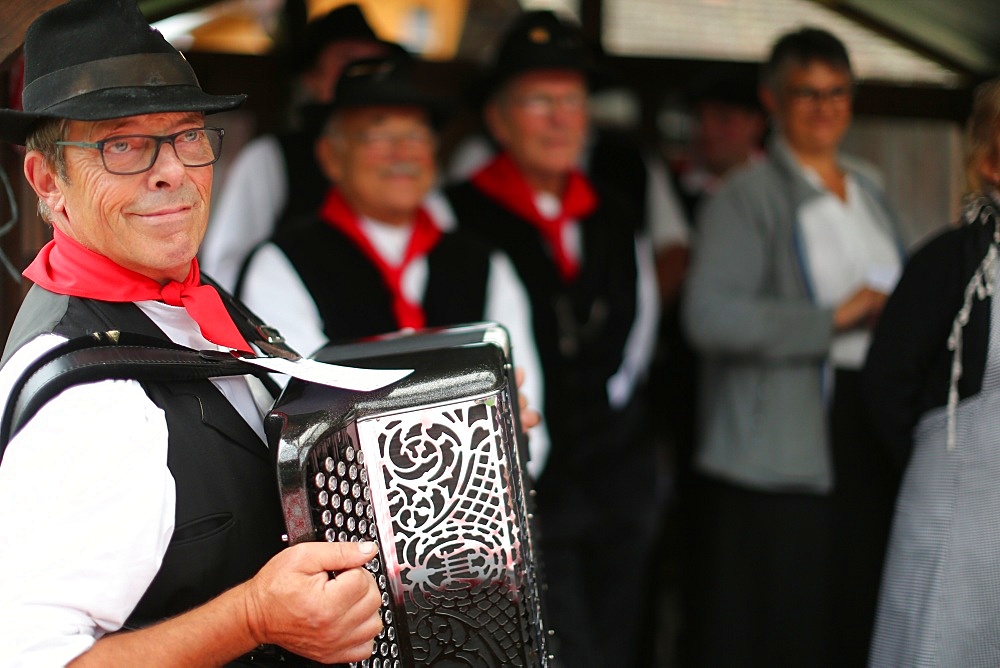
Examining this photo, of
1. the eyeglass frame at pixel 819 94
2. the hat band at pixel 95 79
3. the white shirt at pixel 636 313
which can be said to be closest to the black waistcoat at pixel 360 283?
the white shirt at pixel 636 313

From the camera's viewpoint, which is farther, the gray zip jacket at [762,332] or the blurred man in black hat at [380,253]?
the gray zip jacket at [762,332]

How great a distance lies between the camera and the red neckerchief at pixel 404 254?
9.48ft

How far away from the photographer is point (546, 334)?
10.7 ft

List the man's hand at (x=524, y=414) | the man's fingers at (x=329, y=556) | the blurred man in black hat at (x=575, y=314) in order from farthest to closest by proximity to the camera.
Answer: the blurred man in black hat at (x=575, y=314), the man's hand at (x=524, y=414), the man's fingers at (x=329, y=556)

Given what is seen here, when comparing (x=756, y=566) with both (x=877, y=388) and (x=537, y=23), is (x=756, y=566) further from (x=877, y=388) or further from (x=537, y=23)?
(x=537, y=23)

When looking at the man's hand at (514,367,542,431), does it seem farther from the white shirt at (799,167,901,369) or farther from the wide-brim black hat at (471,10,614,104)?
the wide-brim black hat at (471,10,614,104)

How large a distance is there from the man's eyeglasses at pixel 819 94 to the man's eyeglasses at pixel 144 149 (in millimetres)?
1999

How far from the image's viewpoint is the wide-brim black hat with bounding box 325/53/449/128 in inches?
115

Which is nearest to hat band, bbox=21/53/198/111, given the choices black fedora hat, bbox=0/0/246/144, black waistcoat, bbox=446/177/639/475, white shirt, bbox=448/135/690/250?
black fedora hat, bbox=0/0/246/144

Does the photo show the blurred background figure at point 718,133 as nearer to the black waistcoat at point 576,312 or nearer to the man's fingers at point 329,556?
the black waistcoat at point 576,312

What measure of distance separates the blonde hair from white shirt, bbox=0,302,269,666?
1950 mm

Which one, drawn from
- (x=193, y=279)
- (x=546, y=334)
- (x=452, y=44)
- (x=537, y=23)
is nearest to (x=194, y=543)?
(x=193, y=279)

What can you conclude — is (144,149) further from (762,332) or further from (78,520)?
(762,332)

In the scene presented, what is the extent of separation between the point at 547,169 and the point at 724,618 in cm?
154
